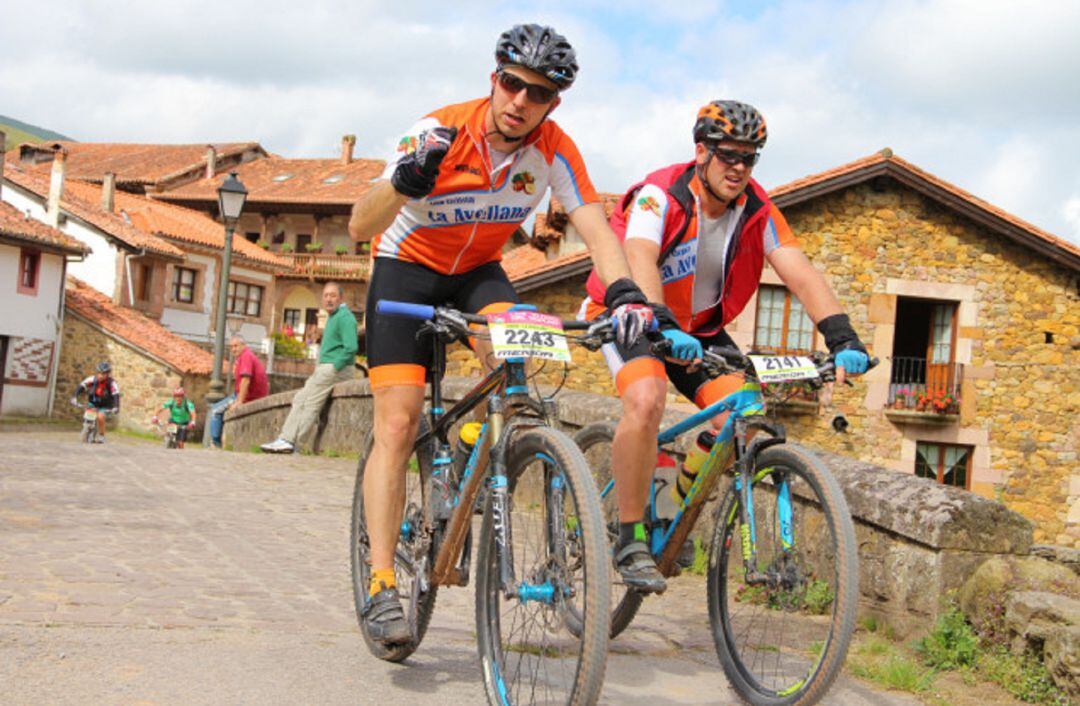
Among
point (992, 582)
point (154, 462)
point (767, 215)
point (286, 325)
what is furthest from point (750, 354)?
point (286, 325)

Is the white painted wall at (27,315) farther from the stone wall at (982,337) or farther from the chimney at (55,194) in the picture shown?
the stone wall at (982,337)

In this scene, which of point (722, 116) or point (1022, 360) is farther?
point (1022, 360)

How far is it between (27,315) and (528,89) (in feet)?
126

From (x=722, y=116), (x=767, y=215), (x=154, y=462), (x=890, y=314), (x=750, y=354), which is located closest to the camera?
(x=750, y=354)

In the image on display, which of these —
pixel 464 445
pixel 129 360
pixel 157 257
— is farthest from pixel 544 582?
pixel 157 257

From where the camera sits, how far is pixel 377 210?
3760 mm

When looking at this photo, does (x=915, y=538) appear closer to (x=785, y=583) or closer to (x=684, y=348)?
(x=785, y=583)

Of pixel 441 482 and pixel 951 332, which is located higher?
pixel 951 332

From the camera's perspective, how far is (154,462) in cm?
1098

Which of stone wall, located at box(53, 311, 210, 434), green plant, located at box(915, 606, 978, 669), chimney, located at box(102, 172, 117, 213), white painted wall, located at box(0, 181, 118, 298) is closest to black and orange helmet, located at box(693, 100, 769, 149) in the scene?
green plant, located at box(915, 606, 978, 669)

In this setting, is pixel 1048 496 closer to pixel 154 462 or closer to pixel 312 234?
pixel 154 462

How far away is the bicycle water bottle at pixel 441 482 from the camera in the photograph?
13.1ft

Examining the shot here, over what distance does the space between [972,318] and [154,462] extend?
15.5 meters

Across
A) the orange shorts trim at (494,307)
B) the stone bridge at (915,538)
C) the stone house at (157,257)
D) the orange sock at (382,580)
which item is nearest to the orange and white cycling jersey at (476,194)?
the orange shorts trim at (494,307)
